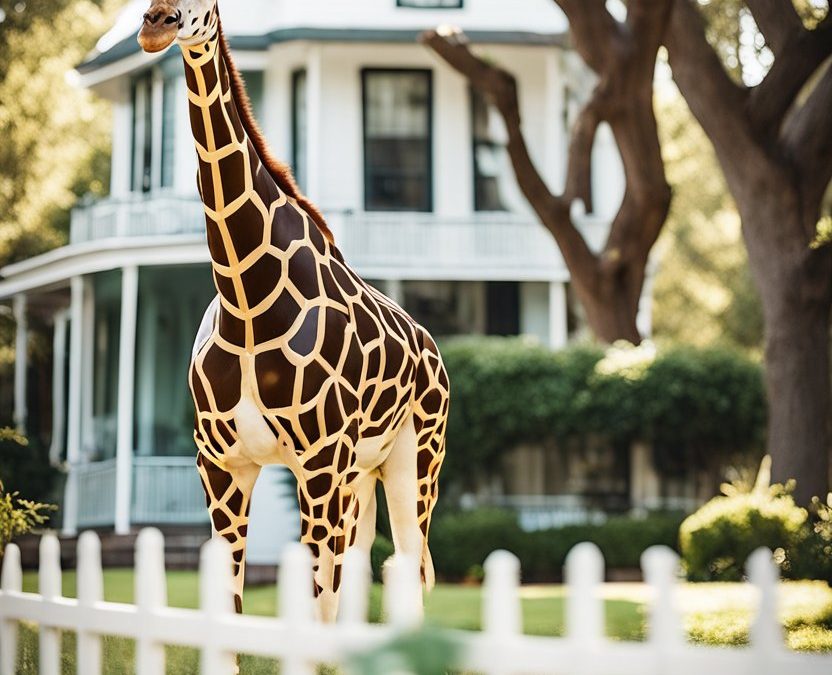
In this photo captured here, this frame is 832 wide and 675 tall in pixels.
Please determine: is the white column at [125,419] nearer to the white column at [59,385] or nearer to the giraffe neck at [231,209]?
the white column at [59,385]

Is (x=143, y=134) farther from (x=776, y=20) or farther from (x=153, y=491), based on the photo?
(x=776, y=20)

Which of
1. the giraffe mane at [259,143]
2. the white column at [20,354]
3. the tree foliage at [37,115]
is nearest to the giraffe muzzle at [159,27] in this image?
the giraffe mane at [259,143]

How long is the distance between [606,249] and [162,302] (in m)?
8.88

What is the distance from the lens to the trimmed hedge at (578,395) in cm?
2220

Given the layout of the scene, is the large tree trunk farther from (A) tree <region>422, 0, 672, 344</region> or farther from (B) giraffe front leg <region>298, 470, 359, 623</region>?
(B) giraffe front leg <region>298, 470, 359, 623</region>

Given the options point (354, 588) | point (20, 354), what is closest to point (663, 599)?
point (354, 588)

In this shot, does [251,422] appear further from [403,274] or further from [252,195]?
[403,274]

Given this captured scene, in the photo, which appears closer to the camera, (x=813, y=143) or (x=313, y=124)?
(x=813, y=143)

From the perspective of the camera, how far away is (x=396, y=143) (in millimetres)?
25250

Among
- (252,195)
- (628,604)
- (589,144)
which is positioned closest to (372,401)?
(252,195)

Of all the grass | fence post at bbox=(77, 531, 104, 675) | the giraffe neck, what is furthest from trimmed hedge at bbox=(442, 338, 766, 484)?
fence post at bbox=(77, 531, 104, 675)

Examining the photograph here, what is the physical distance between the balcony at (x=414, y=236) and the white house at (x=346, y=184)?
2 centimetres

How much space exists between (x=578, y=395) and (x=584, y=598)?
18.5m

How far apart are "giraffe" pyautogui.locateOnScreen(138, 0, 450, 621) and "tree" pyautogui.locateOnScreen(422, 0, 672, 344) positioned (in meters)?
10.2
